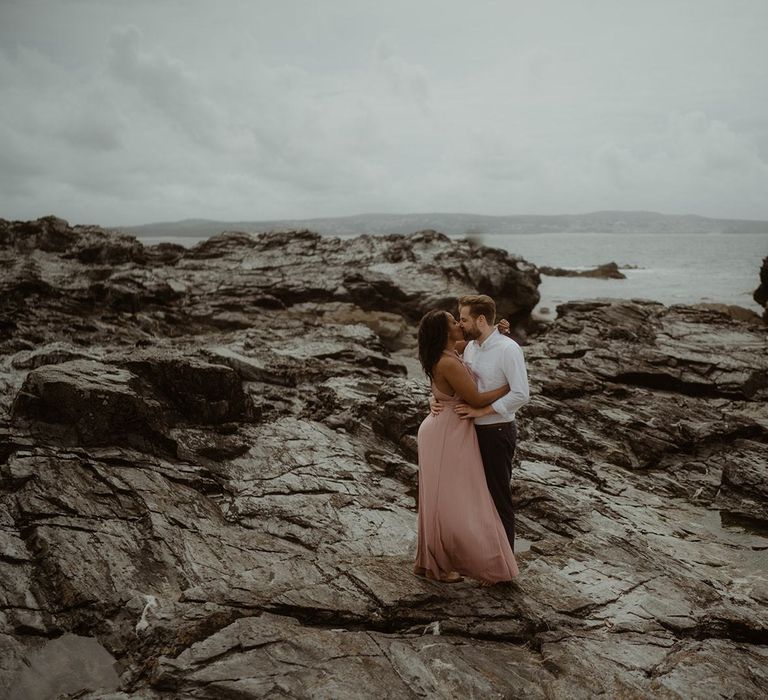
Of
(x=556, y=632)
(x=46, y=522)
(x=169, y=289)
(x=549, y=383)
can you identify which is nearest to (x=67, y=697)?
(x=46, y=522)

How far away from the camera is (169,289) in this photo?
24219 mm

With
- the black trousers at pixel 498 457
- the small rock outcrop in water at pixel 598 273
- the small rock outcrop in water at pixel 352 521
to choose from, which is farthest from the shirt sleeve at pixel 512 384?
the small rock outcrop in water at pixel 598 273

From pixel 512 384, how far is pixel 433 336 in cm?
101

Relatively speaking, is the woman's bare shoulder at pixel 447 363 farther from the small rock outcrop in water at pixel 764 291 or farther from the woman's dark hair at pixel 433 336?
the small rock outcrop in water at pixel 764 291

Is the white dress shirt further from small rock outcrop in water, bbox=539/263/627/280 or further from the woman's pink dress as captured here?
small rock outcrop in water, bbox=539/263/627/280

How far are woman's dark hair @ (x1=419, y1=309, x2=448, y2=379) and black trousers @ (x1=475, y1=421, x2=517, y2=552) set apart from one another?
3.18 ft

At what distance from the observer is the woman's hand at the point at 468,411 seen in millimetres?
6047

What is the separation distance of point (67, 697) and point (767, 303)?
38.4 m

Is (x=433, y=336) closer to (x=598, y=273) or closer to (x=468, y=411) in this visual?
(x=468, y=411)

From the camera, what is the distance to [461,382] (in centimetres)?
602

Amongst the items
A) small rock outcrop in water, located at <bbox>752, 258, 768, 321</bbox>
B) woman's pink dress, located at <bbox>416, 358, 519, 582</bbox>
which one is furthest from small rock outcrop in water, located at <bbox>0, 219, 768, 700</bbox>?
small rock outcrop in water, located at <bbox>752, 258, 768, 321</bbox>

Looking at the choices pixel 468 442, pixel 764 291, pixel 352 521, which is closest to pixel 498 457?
pixel 468 442

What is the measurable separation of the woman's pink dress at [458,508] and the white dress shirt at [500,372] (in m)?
0.35

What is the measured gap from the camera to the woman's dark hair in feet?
19.6
